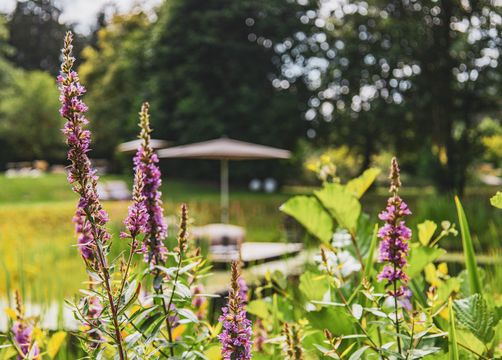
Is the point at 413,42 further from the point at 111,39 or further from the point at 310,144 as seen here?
the point at 111,39

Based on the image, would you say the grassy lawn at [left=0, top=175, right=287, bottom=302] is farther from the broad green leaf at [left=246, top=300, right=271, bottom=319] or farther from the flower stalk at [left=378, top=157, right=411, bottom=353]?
the flower stalk at [left=378, top=157, right=411, bottom=353]

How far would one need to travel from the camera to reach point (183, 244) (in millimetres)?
1083

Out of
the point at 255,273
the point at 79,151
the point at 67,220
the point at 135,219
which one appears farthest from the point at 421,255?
the point at 67,220

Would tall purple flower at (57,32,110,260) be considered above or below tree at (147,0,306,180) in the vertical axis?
below

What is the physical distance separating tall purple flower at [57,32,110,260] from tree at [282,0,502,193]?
1734 cm

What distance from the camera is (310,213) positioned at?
161 cm

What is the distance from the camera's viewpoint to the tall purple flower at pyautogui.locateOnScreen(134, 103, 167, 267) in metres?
1.11

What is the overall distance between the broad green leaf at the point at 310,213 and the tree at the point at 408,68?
1650cm

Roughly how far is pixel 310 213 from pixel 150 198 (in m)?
0.60

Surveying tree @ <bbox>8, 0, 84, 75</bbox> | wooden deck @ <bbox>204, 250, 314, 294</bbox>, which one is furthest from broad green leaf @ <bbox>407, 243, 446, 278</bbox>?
tree @ <bbox>8, 0, 84, 75</bbox>

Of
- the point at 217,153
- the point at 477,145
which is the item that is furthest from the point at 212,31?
the point at 217,153

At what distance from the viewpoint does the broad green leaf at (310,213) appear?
5.15ft

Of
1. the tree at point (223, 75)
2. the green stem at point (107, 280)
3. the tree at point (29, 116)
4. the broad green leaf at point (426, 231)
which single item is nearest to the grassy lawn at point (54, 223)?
the green stem at point (107, 280)

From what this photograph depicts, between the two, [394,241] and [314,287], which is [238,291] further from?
[314,287]
